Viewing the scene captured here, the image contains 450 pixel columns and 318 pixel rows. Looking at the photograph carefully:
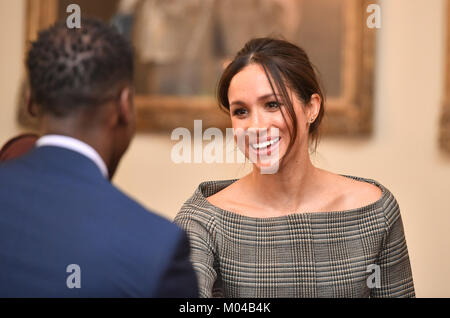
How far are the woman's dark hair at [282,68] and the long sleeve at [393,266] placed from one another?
0.44 metres

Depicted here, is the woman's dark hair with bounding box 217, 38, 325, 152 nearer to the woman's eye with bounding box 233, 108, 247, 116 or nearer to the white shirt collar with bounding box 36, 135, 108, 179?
the woman's eye with bounding box 233, 108, 247, 116

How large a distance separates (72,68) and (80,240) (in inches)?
11.8

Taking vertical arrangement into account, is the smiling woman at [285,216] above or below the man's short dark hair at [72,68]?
below

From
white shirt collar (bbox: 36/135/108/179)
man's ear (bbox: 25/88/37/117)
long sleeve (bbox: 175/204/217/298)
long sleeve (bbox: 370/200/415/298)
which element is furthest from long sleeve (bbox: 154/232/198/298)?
long sleeve (bbox: 370/200/415/298)

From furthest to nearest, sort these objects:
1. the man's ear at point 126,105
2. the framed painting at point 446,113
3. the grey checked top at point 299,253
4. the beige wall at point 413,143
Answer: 1. the beige wall at point 413,143
2. the framed painting at point 446,113
3. the grey checked top at point 299,253
4. the man's ear at point 126,105

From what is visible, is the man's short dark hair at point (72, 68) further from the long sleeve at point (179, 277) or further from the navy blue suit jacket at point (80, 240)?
the long sleeve at point (179, 277)

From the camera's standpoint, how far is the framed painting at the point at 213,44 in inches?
132

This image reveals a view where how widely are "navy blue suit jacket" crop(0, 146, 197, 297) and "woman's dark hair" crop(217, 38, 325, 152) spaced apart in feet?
3.24

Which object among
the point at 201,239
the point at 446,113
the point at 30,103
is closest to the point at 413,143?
the point at 446,113

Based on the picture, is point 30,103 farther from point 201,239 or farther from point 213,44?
point 213,44

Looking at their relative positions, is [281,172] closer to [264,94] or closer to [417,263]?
[264,94]

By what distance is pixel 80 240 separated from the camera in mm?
971

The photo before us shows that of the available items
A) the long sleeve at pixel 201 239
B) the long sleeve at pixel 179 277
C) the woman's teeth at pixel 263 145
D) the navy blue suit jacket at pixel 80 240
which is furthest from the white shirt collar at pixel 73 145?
the woman's teeth at pixel 263 145

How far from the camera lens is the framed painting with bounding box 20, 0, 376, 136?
3357mm
